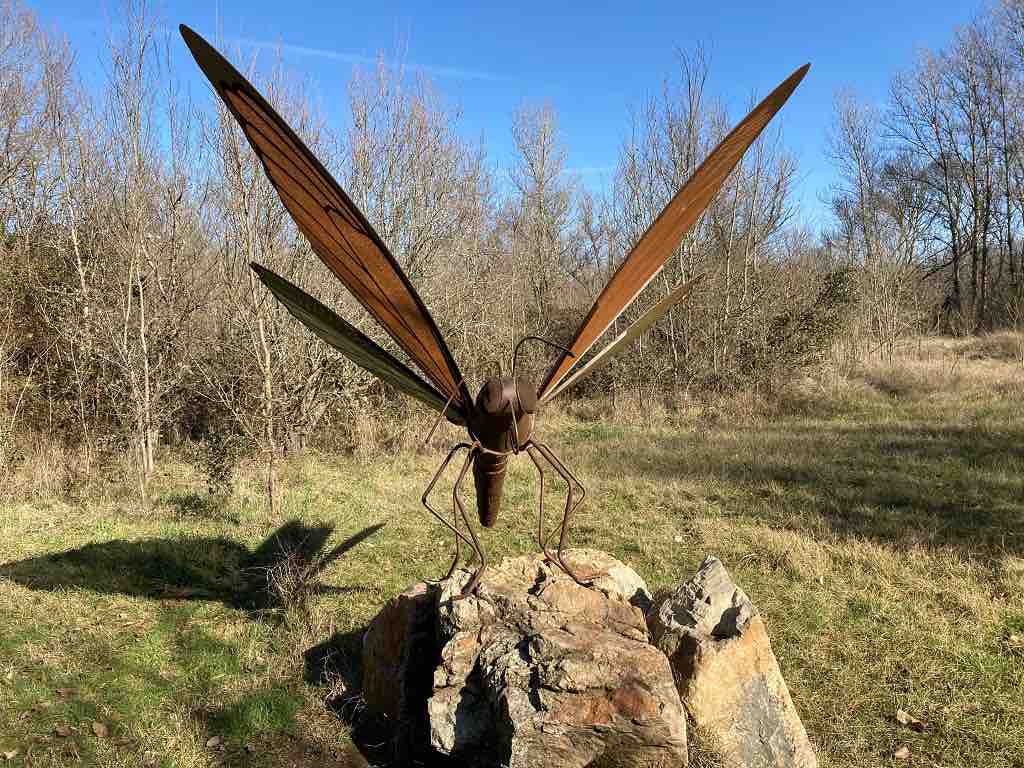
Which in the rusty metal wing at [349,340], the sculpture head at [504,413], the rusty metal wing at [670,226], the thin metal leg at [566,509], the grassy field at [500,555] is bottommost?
the grassy field at [500,555]

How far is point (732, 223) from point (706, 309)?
6.04ft

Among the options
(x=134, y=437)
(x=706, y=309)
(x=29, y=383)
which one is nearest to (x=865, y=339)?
(x=706, y=309)

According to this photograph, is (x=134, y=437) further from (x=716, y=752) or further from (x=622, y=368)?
(x=622, y=368)

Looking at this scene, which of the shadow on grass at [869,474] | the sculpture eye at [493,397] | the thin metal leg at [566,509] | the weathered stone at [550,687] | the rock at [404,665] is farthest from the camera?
the shadow on grass at [869,474]

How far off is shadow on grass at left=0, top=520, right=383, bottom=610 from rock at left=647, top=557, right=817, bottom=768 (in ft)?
8.78

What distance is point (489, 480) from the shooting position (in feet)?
8.69

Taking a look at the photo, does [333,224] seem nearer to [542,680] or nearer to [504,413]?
[504,413]

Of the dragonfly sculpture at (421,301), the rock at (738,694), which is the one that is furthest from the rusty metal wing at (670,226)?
the rock at (738,694)

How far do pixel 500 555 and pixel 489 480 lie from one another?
9.12ft

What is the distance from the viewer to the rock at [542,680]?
219cm

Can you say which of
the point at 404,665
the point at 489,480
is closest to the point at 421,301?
the point at 489,480

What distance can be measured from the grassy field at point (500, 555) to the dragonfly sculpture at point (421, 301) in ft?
5.31

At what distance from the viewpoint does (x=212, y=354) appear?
8.70m

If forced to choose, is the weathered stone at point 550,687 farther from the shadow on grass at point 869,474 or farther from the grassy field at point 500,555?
the shadow on grass at point 869,474
